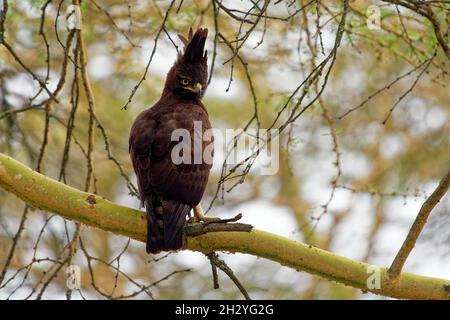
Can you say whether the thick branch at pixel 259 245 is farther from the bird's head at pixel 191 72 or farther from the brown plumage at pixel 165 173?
the bird's head at pixel 191 72

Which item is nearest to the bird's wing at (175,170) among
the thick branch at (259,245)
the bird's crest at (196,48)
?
the thick branch at (259,245)

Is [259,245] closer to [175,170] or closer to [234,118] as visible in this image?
[175,170]

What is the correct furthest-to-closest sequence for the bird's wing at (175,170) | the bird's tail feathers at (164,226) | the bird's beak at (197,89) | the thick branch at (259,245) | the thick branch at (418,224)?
the bird's beak at (197,89) → the bird's wing at (175,170) → the bird's tail feathers at (164,226) → the thick branch at (259,245) → the thick branch at (418,224)

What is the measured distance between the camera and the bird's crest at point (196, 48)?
6.15 meters

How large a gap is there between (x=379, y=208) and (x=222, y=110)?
305 centimetres

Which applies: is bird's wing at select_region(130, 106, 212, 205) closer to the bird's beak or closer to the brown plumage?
the brown plumage

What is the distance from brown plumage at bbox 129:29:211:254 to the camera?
16.6 ft

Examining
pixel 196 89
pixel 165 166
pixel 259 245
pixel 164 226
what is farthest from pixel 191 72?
pixel 259 245

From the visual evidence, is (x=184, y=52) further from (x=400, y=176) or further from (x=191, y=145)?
(x=400, y=176)

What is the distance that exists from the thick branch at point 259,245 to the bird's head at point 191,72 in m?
1.62

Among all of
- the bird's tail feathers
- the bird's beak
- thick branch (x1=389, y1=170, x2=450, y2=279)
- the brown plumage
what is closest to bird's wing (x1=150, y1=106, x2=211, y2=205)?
the brown plumage

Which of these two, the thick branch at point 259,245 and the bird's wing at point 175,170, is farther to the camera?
the bird's wing at point 175,170
